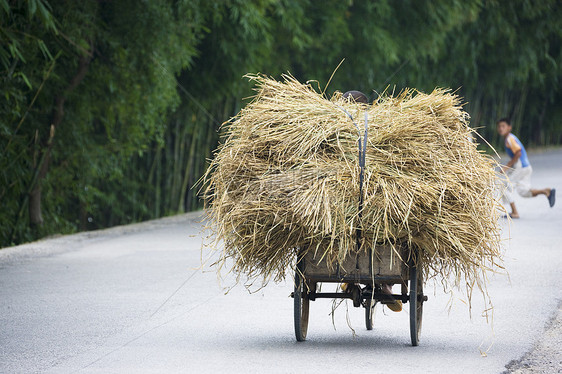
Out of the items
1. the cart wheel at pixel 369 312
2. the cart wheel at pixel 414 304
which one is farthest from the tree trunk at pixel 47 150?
the cart wheel at pixel 414 304

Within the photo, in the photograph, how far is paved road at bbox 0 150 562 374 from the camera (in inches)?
220

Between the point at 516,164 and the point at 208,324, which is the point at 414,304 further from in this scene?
the point at 516,164

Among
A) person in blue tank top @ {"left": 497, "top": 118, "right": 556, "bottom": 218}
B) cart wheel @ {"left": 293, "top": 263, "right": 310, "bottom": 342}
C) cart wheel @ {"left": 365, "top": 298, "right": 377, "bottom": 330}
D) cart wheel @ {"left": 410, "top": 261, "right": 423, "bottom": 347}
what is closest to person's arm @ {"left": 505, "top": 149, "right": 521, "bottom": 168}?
person in blue tank top @ {"left": 497, "top": 118, "right": 556, "bottom": 218}

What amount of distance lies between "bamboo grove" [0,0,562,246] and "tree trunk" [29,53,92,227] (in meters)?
0.02

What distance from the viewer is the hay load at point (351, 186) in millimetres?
5699

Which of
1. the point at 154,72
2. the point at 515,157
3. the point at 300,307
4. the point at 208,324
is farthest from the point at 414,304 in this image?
the point at 154,72

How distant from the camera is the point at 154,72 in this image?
1434cm

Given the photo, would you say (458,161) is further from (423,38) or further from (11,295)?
(423,38)

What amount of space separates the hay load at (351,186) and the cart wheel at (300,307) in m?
0.13

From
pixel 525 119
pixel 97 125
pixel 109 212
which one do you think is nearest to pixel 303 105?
pixel 97 125

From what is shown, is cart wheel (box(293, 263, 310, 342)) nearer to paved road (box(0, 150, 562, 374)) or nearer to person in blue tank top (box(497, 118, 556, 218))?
paved road (box(0, 150, 562, 374))

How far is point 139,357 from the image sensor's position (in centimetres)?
572

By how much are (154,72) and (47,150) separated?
2.02 m

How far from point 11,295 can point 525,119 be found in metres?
26.8
